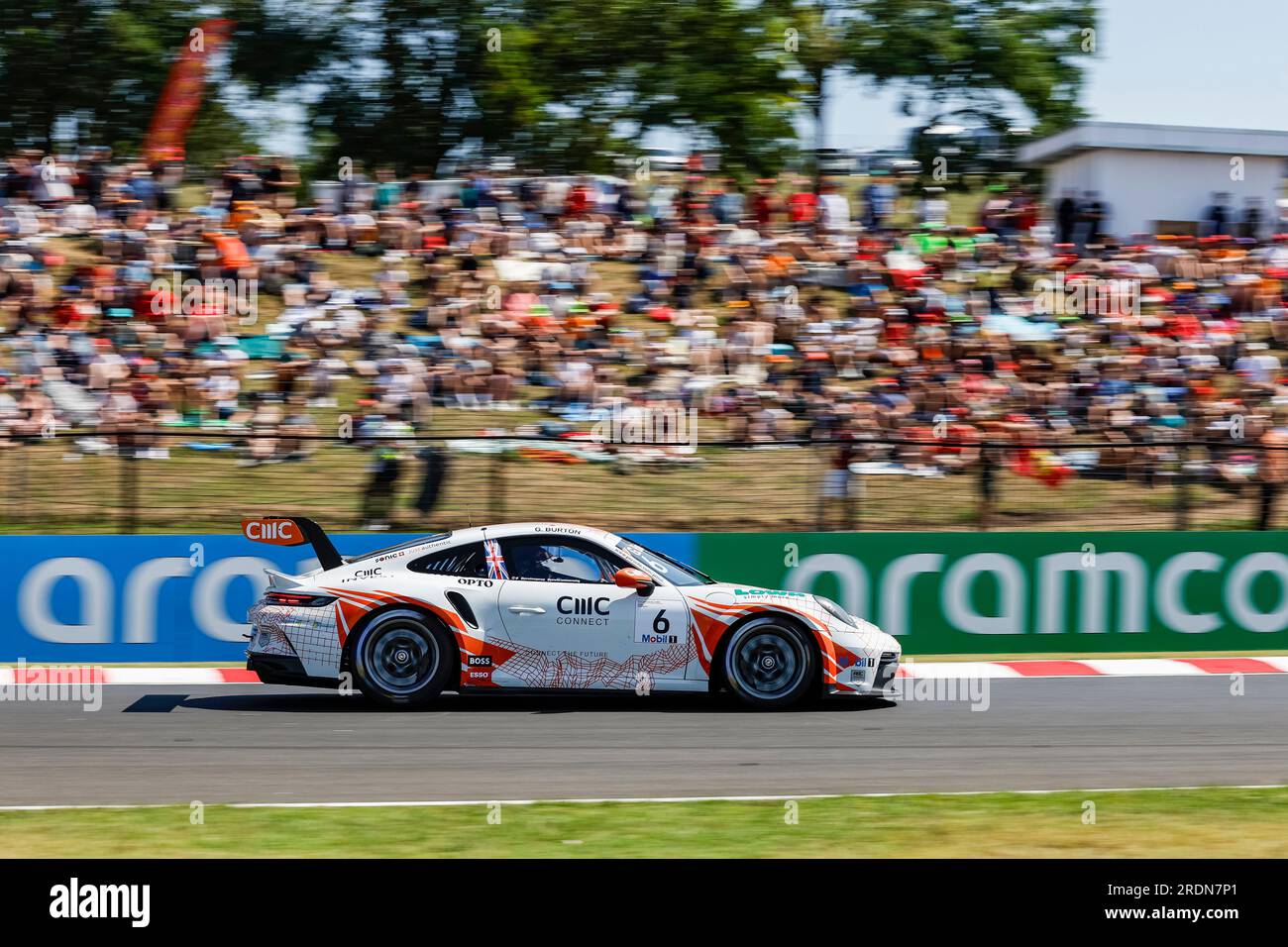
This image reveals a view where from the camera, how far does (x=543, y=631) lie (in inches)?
411

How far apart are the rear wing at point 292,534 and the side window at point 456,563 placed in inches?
24.4

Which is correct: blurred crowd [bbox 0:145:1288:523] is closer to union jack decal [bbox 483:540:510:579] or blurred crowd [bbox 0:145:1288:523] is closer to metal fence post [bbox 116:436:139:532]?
metal fence post [bbox 116:436:139:532]

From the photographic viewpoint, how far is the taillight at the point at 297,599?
1039 centimetres

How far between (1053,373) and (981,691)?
7248mm

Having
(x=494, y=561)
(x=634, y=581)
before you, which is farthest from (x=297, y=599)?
(x=634, y=581)

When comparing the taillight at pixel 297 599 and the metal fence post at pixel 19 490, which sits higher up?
the metal fence post at pixel 19 490

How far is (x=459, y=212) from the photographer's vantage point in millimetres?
20266

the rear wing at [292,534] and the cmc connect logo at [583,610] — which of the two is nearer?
the cmc connect logo at [583,610]

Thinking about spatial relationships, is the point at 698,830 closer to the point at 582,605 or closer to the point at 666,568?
the point at 582,605

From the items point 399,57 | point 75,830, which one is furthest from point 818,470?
point 399,57

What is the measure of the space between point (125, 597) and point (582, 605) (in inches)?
184

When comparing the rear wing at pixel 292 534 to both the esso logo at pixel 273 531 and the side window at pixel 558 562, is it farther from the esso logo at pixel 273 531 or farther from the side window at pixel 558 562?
the side window at pixel 558 562

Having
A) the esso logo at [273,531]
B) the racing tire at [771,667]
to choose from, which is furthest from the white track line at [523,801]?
the esso logo at [273,531]

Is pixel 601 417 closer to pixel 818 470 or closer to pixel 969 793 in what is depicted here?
pixel 818 470
